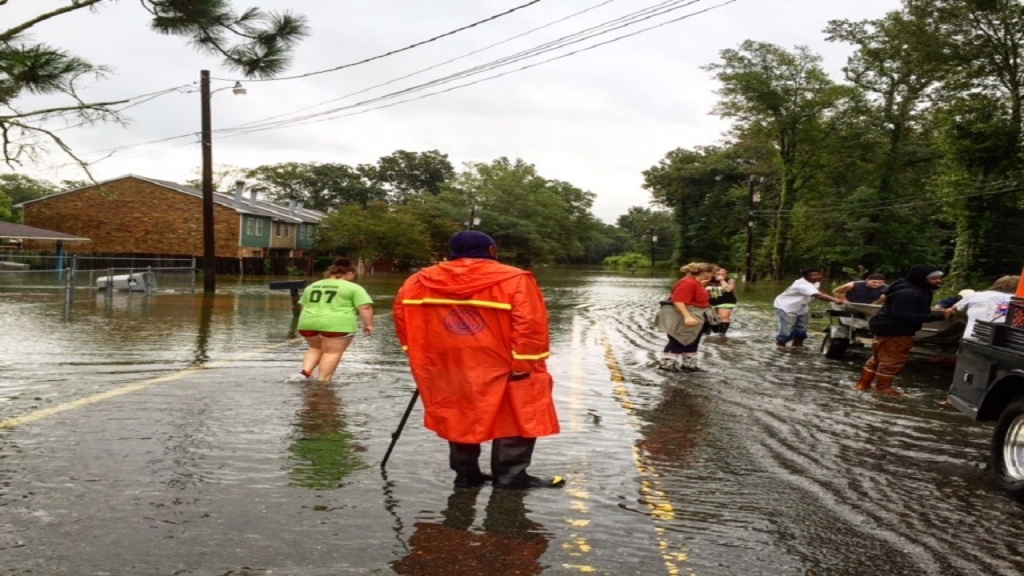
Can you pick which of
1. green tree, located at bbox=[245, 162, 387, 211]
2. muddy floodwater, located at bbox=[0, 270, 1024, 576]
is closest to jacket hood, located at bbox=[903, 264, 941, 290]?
muddy floodwater, located at bbox=[0, 270, 1024, 576]

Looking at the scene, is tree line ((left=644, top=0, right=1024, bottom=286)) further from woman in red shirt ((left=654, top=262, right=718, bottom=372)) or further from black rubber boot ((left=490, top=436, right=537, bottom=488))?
black rubber boot ((left=490, top=436, right=537, bottom=488))

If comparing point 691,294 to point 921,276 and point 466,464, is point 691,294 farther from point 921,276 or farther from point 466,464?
point 466,464

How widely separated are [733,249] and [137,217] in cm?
5626

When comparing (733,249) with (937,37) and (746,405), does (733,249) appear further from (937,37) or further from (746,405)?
(746,405)

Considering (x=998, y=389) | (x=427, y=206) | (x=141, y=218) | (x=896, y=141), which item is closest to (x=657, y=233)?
(x=427, y=206)

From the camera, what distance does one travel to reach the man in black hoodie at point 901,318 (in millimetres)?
10469

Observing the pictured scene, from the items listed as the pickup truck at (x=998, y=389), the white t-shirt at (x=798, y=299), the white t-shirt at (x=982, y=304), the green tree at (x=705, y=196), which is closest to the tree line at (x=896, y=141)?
the green tree at (x=705, y=196)

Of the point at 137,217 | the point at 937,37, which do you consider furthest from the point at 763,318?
the point at 137,217

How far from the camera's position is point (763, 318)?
25391 mm

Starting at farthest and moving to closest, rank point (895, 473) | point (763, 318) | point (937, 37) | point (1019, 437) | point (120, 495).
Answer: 1. point (937, 37)
2. point (763, 318)
3. point (895, 473)
4. point (1019, 437)
5. point (120, 495)

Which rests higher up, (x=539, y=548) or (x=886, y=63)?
(x=886, y=63)

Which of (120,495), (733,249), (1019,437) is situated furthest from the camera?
(733,249)

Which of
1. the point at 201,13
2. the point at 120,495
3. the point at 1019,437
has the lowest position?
the point at 120,495

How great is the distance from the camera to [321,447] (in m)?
6.94
